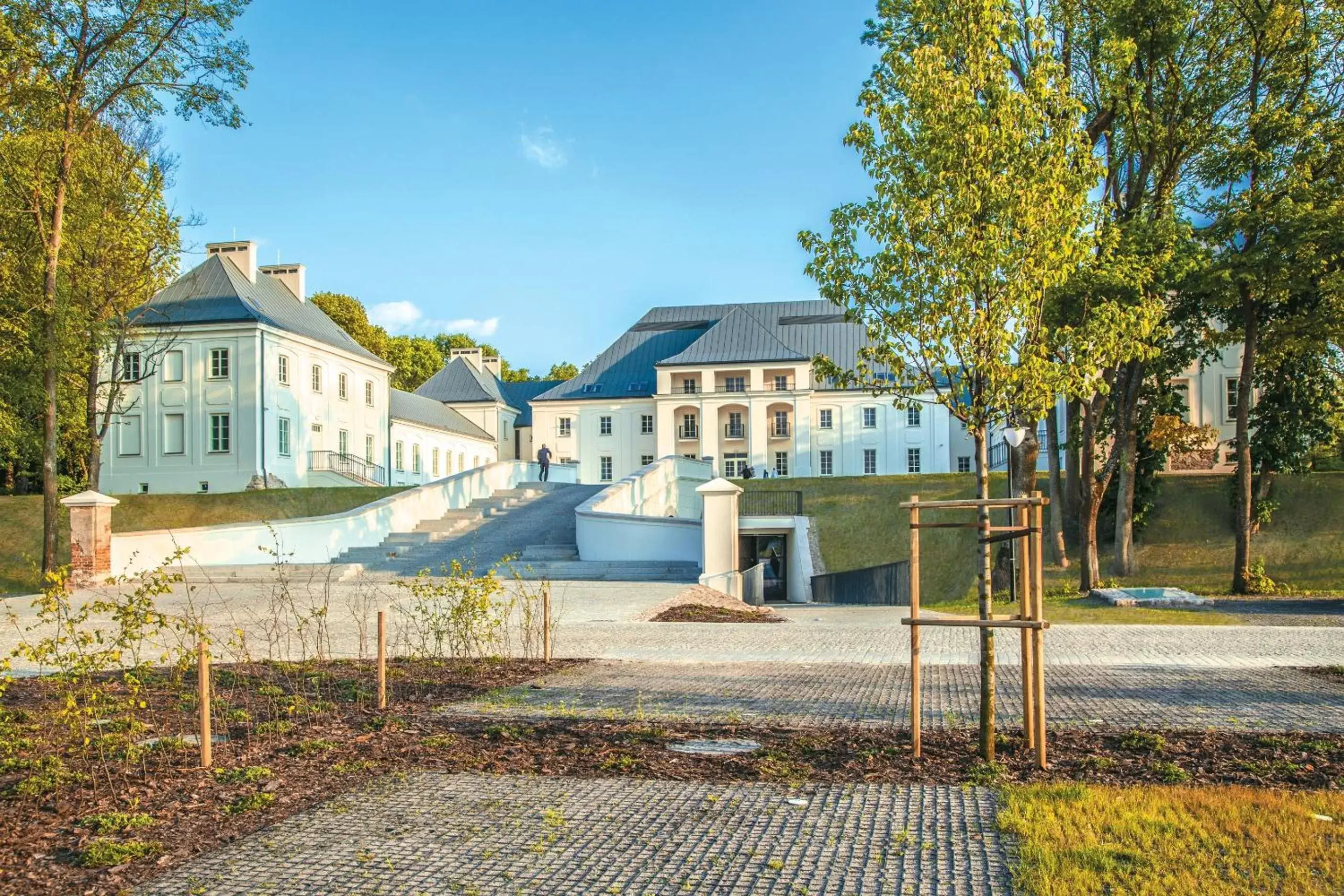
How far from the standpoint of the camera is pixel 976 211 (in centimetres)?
728

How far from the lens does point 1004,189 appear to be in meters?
7.14

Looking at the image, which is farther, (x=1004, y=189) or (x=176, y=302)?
(x=176, y=302)

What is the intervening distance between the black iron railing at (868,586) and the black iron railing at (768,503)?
4.62 meters

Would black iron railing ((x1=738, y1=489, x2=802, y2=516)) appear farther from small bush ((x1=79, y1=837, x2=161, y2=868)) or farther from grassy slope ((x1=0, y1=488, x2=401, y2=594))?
small bush ((x1=79, y1=837, x2=161, y2=868))

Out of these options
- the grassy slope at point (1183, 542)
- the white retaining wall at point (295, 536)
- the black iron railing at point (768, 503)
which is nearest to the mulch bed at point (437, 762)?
the white retaining wall at point (295, 536)

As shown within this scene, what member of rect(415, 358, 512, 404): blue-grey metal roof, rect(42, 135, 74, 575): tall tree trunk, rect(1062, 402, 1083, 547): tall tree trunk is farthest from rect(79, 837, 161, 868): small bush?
rect(415, 358, 512, 404): blue-grey metal roof

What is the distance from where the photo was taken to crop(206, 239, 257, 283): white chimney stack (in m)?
49.7

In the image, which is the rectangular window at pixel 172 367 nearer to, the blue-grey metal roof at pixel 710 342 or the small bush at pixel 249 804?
the blue-grey metal roof at pixel 710 342

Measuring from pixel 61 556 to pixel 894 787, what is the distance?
3011 cm

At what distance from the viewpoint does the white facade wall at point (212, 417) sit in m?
45.5

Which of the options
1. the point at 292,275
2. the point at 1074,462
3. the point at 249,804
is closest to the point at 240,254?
the point at 292,275

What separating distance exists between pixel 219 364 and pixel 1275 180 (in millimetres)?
40491

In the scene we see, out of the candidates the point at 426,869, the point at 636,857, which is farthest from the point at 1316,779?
the point at 426,869

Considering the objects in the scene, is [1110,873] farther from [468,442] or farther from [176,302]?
[468,442]
